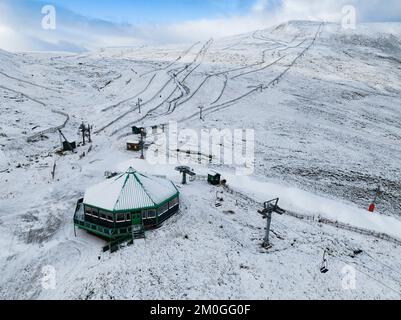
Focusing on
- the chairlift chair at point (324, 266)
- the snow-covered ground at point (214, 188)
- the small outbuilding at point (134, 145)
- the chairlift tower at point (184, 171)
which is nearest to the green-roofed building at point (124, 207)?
the snow-covered ground at point (214, 188)

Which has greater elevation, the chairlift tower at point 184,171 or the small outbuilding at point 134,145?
the small outbuilding at point 134,145

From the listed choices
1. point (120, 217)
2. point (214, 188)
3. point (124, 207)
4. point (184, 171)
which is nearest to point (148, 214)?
point (124, 207)

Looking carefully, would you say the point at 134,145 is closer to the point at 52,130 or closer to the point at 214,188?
the point at 214,188

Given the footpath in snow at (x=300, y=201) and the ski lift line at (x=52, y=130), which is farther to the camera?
the ski lift line at (x=52, y=130)

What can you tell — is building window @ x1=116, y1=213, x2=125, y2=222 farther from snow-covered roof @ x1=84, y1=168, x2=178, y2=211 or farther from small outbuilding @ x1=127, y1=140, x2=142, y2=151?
small outbuilding @ x1=127, y1=140, x2=142, y2=151

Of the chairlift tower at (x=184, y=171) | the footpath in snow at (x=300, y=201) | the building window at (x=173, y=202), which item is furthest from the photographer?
the chairlift tower at (x=184, y=171)

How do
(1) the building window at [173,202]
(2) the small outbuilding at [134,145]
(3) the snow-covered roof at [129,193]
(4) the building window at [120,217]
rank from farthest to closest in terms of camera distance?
(2) the small outbuilding at [134,145] < (1) the building window at [173,202] < (3) the snow-covered roof at [129,193] < (4) the building window at [120,217]

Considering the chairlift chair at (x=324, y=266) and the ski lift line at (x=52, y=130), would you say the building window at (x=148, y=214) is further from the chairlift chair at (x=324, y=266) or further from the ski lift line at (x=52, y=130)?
the ski lift line at (x=52, y=130)

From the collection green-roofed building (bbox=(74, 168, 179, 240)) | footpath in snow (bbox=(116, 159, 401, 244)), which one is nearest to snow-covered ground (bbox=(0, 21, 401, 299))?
footpath in snow (bbox=(116, 159, 401, 244))
